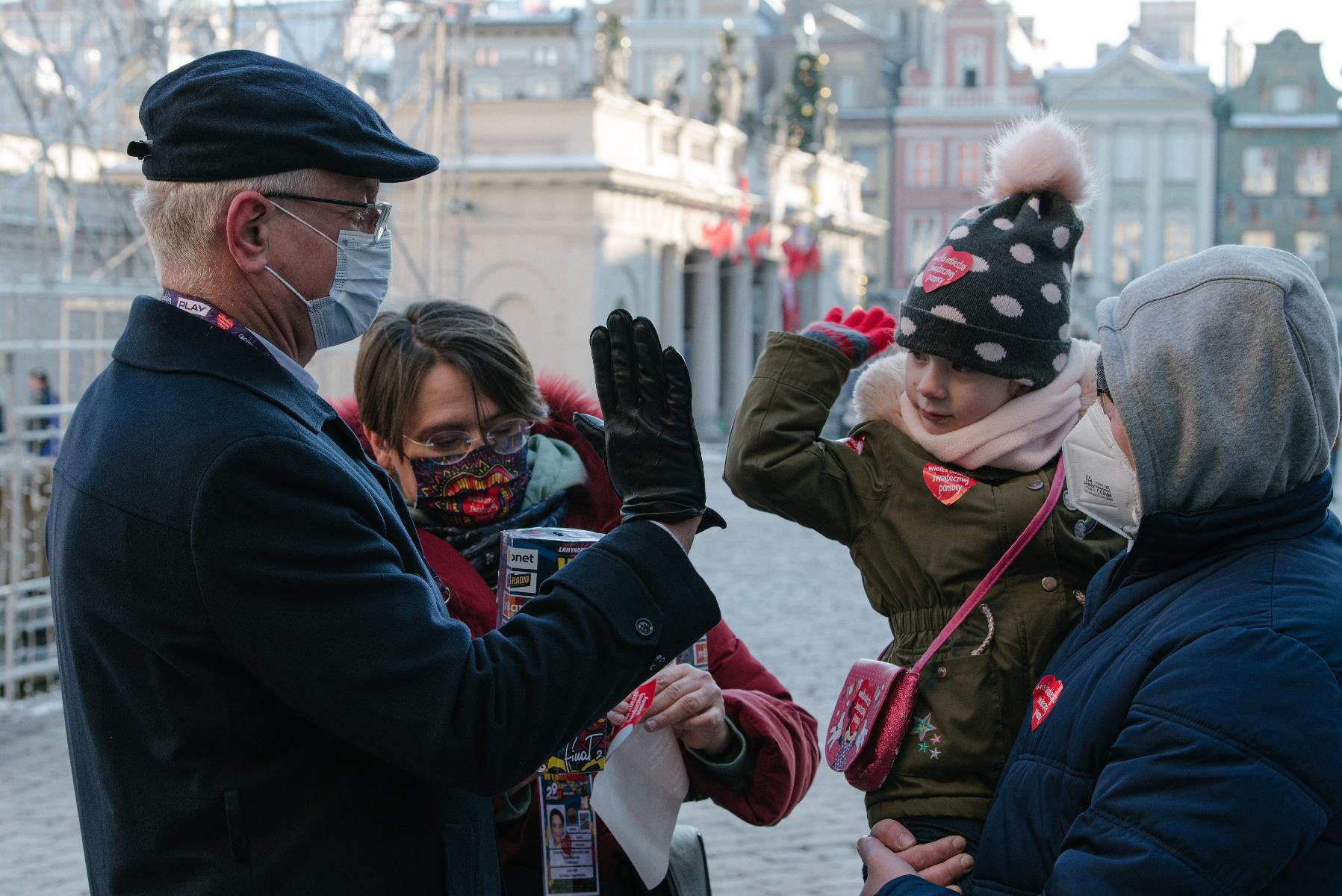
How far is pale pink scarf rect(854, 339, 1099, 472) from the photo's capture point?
264 cm

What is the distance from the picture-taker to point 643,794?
8.21ft

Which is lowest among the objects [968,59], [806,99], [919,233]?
[919,233]

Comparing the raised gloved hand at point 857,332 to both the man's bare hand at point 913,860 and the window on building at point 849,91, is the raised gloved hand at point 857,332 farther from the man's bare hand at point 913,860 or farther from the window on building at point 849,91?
the window on building at point 849,91

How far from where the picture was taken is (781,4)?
59.7 m

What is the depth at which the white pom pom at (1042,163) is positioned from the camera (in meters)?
2.62

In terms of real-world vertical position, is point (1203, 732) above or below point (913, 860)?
above

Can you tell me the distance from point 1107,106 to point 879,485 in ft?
183

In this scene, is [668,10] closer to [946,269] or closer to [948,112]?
[948,112]

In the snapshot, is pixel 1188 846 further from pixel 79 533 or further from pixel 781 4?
pixel 781 4

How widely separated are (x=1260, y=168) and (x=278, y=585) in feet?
191

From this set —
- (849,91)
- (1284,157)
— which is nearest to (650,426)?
(849,91)

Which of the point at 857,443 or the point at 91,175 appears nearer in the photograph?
the point at 857,443

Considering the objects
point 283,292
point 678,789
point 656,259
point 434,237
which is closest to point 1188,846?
point 678,789

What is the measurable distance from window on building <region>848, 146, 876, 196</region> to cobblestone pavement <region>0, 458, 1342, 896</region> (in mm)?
42012
